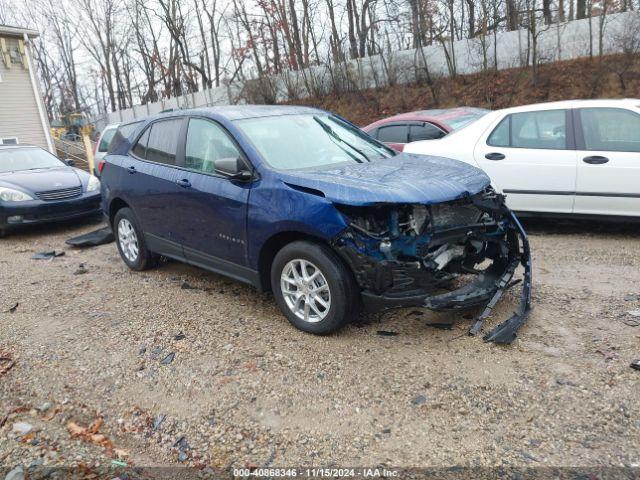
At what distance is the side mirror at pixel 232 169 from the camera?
400 cm

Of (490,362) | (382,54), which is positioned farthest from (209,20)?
(490,362)

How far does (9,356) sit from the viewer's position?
3.98 m

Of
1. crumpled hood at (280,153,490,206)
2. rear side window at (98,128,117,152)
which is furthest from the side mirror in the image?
rear side window at (98,128,117,152)

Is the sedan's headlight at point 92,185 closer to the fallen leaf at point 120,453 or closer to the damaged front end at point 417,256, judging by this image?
the damaged front end at point 417,256

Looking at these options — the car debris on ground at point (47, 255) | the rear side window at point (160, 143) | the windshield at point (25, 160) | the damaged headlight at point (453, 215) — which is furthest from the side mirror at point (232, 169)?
the windshield at point (25, 160)

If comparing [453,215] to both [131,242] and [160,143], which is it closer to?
[160,143]

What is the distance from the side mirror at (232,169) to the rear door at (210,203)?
83 millimetres

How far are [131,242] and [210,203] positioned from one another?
194 centimetres

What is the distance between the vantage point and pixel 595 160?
5574 mm

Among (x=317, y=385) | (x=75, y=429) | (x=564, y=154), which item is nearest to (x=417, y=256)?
(x=317, y=385)

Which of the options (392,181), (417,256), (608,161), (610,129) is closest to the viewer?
(417,256)

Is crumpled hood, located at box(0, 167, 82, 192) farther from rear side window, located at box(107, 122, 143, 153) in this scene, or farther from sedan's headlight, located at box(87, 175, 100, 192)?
rear side window, located at box(107, 122, 143, 153)

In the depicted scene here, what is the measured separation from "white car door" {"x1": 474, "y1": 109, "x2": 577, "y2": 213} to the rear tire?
4.06 meters

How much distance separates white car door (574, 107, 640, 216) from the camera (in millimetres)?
5422
